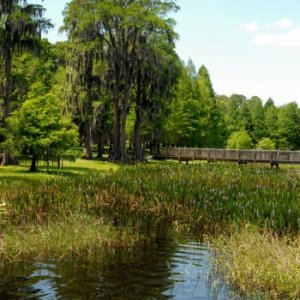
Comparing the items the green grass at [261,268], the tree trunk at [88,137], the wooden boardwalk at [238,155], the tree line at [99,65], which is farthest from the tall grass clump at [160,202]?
the wooden boardwalk at [238,155]

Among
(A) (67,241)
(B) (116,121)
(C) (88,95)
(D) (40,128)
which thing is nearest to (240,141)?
(B) (116,121)

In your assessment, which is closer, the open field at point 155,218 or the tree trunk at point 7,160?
the open field at point 155,218

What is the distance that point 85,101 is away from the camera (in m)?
43.4

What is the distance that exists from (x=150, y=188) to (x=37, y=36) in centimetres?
2092

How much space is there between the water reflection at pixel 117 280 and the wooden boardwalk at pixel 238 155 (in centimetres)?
3984

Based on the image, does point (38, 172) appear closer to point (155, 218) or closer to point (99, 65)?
point (155, 218)

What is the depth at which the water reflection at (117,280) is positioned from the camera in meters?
7.79

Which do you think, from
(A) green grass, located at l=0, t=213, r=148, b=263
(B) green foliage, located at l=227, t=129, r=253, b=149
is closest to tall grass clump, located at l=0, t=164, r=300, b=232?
(A) green grass, located at l=0, t=213, r=148, b=263

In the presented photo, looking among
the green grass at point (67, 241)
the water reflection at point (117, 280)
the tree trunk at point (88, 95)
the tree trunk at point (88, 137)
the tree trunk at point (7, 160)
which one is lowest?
the water reflection at point (117, 280)

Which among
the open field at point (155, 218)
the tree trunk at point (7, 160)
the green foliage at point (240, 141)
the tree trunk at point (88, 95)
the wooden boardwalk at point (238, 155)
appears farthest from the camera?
the green foliage at point (240, 141)

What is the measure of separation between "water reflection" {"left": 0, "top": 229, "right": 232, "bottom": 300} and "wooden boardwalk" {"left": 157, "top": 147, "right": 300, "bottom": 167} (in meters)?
39.8

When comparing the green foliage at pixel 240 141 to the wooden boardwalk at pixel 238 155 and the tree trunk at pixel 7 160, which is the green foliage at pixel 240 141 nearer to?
the wooden boardwalk at pixel 238 155

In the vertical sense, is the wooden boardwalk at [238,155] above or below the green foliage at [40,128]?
below

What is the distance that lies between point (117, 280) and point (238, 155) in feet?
141
